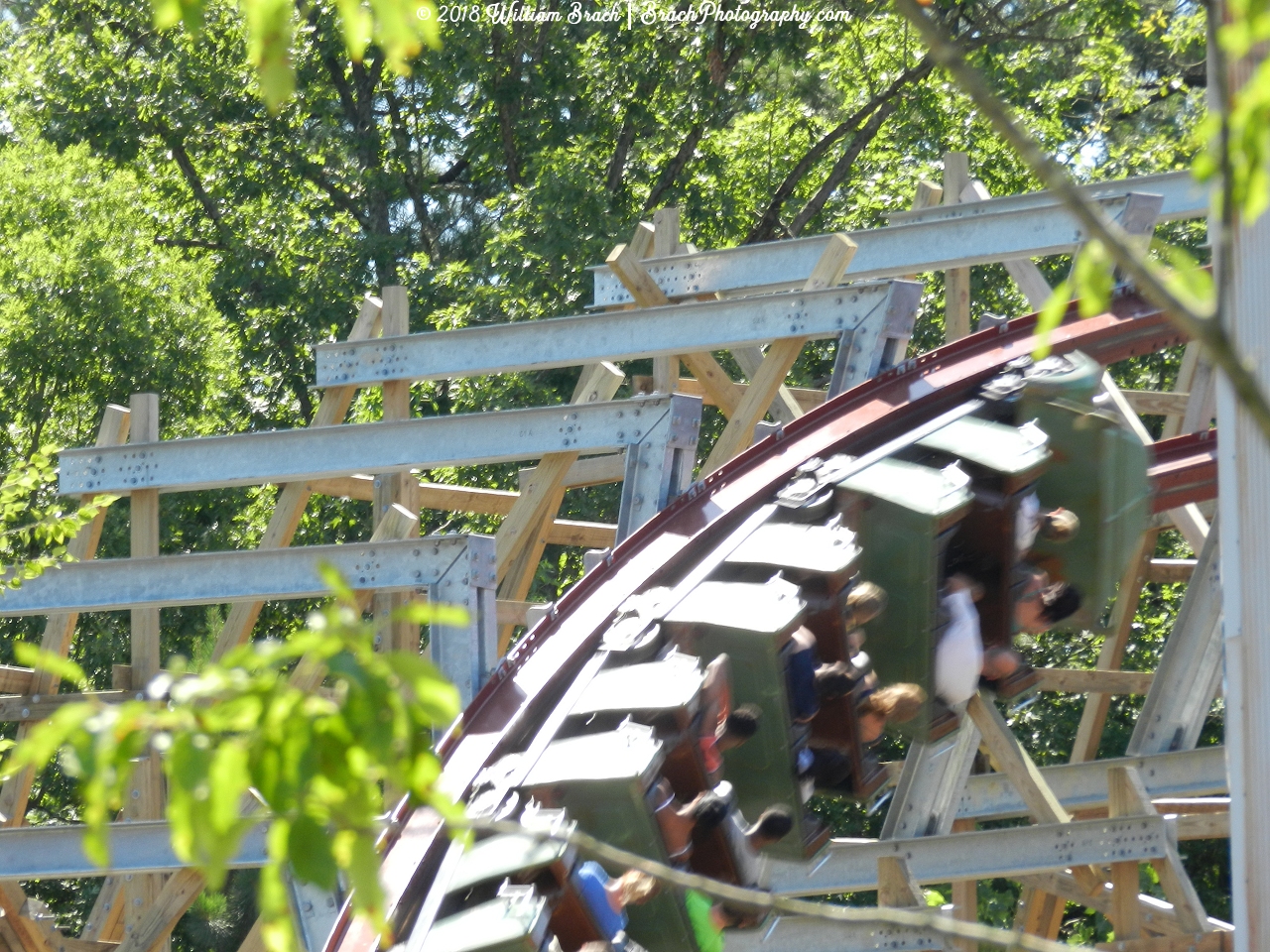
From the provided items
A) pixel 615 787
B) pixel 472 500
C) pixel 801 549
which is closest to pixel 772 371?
pixel 801 549

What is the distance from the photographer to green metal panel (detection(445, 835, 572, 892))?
4.19 metres

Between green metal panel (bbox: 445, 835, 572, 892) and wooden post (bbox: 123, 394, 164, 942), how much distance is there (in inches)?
82.2

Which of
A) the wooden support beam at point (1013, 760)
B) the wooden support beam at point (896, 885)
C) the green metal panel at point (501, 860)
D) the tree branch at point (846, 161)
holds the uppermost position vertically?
the tree branch at point (846, 161)

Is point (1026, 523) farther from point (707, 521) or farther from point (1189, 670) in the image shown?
point (1189, 670)

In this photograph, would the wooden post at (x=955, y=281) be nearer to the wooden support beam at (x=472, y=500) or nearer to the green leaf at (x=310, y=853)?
the wooden support beam at (x=472, y=500)

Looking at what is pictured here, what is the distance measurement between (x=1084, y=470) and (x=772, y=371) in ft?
3.83

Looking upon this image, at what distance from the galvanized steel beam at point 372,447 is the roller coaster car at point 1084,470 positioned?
1.22 m

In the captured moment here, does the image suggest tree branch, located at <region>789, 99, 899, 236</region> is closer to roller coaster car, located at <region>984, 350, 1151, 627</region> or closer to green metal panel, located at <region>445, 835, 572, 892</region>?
roller coaster car, located at <region>984, 350, 1151, 627</region>

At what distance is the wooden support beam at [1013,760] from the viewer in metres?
6.15

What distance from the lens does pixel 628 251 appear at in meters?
7.21

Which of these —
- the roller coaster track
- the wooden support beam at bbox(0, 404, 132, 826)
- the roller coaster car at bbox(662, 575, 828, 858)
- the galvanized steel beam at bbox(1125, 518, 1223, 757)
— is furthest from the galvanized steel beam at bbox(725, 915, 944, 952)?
the wooden support beam at bbox(0, 404, 132, 826)

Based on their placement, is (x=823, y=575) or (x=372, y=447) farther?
(x=372, y=447)

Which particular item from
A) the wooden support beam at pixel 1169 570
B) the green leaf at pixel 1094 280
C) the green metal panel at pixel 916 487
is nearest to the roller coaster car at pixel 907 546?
the green metal panel at pixel 916 487

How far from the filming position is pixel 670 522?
5551mm
